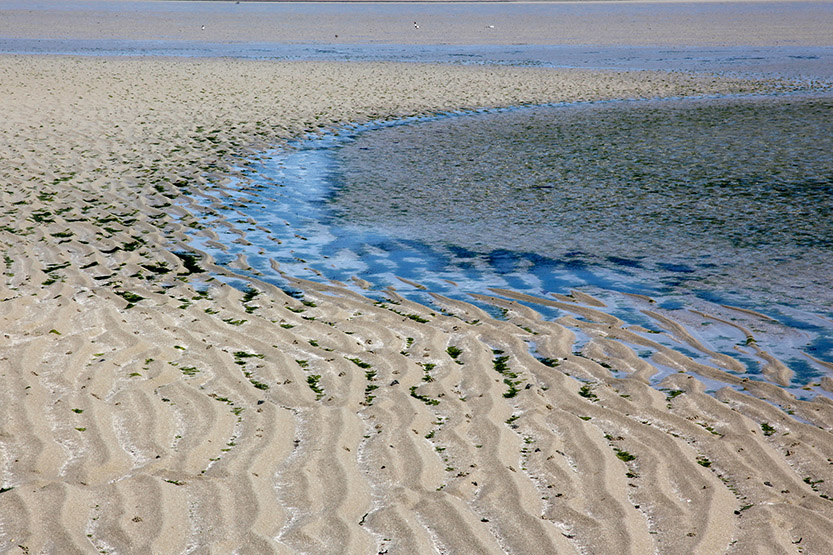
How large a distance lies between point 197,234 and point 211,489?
695 centimetres

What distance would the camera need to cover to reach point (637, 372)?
7.04 m

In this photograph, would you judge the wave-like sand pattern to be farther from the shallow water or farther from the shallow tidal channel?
the shallow water

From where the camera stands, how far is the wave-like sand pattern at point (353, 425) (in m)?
4.61

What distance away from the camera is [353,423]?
19.6 ft

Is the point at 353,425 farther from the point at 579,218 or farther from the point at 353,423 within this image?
the point at 579,218

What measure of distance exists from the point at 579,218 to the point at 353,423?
7.29m

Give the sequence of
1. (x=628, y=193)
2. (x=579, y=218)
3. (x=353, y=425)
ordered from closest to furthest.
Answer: (x=353, y=425)
(x=579, y=218)
(x=628, y=193)

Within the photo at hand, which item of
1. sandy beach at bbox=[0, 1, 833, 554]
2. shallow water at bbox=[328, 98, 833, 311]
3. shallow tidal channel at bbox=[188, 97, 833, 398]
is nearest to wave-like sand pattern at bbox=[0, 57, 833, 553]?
sandy beach at bbox=[0, 1, 833, 554]

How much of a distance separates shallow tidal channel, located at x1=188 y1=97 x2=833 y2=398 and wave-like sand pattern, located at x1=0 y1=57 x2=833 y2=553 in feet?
2.35

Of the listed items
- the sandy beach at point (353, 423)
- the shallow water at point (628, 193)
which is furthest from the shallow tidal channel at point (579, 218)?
the sandy beach at point (353, 423)

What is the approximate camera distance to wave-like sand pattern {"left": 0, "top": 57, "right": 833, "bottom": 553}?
4.61 meters

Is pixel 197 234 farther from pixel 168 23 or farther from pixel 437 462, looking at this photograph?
pixel 168 23

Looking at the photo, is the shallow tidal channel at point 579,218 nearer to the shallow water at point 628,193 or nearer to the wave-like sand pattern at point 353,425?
the shallow water at point 628,193

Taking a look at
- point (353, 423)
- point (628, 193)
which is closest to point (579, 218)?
point (628, 193)
